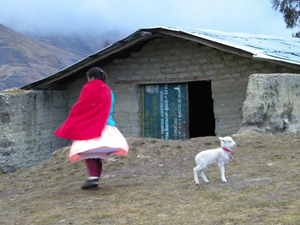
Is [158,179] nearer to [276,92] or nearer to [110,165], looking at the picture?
[110,165]

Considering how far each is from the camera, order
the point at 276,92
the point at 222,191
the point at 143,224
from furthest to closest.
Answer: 1. the point at 276,92
2. the point at 222,191
3. the point at 143,224

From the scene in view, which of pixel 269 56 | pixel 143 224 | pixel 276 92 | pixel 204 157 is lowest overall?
pixel 143 224

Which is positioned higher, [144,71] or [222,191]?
[144,71]

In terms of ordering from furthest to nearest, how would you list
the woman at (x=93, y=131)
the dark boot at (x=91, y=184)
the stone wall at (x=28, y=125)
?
the stone wall at (x=28, y=125)
the dark boot at (x=91, y=184)
the woman at (x=93, y=131)

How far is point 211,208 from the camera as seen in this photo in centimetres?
514

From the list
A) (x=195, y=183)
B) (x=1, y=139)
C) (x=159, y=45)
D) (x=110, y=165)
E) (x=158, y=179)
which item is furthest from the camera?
(x=159, y=45)

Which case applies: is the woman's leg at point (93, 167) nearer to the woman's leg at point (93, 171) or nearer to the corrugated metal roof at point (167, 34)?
the woman's leg at point (93, 171)

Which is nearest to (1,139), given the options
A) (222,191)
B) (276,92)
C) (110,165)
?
(110,165)

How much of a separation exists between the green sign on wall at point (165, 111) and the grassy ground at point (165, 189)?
3.45 metres

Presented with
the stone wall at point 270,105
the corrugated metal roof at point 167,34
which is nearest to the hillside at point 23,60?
the corrugated metal roof at point 167,34

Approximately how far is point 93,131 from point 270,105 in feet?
14.3

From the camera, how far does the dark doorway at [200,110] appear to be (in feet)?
49.3

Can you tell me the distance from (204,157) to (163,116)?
689cm

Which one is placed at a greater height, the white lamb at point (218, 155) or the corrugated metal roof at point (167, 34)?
the corrugated metal roof at point (167, 34)
